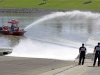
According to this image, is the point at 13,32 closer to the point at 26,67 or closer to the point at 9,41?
the point at 9,41

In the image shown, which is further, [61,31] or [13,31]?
[61,31]

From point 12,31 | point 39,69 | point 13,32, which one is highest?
point 12,31

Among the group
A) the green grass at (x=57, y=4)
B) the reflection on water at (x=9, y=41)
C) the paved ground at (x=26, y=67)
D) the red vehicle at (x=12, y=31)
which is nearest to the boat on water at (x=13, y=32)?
the red vehicle at (x=12, y=31)

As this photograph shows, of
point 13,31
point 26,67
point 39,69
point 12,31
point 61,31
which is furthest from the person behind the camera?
point 61,31

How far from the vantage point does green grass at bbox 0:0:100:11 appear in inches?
5280

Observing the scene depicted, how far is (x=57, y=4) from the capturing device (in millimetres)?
144125

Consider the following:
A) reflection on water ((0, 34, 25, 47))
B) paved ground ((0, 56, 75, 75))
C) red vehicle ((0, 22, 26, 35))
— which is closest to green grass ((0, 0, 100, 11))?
red vehicle ((0, 22, 26, 35))

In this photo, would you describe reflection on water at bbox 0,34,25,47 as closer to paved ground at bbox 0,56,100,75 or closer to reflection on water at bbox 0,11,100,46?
reflection on water at bbox 0,11,100,46

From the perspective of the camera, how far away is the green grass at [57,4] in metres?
134

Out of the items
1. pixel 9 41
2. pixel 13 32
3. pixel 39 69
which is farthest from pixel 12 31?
pixel 39 69

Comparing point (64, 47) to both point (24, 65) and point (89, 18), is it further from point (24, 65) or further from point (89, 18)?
point (89, 18)

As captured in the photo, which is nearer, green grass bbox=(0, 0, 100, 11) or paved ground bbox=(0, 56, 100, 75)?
paved ground bbox=(0, 56, 100, 75)

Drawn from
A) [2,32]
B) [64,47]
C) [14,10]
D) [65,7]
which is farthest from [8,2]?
[64,47]

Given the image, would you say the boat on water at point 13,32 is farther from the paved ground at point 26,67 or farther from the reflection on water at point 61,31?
the paved ground at point 26,67
